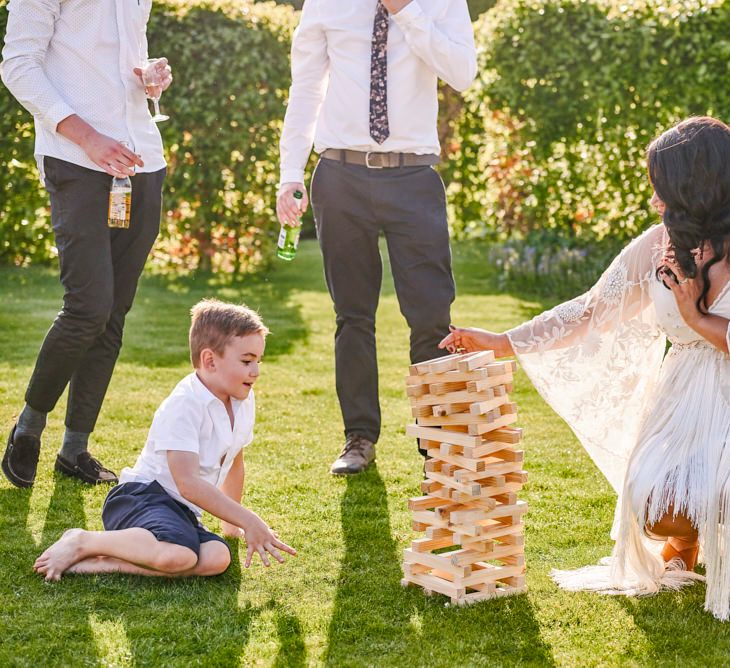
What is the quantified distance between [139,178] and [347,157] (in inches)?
30.4

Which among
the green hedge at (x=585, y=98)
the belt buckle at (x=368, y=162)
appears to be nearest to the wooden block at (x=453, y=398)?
the belt buckle at (x=368, y=162)

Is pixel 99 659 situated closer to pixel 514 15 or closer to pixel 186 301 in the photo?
pixel 186 301

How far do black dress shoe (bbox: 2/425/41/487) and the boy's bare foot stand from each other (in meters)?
0.85

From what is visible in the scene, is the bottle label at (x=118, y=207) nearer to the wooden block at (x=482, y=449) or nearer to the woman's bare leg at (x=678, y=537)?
the wooden block at (x=482, y=449)

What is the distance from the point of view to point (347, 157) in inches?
161

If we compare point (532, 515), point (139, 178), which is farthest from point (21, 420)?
point (532, 515)

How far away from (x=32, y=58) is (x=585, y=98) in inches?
221

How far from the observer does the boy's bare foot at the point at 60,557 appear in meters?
3.00

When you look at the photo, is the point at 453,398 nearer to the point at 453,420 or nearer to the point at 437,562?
the point at 453,420

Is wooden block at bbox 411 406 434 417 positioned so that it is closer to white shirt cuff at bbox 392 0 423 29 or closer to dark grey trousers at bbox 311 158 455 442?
dark grey trousers at bbox 311 158 455 442

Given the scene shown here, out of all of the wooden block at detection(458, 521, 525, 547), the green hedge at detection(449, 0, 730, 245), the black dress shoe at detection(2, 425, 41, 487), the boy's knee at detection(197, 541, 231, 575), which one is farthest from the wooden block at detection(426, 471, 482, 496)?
the green hedge at detection(449, 0, 730, 245)

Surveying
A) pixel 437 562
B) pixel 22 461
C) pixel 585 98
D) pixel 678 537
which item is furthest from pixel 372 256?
pixel 585 98

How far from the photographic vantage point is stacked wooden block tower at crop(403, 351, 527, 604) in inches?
113

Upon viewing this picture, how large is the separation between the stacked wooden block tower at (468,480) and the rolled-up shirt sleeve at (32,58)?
1.56m
